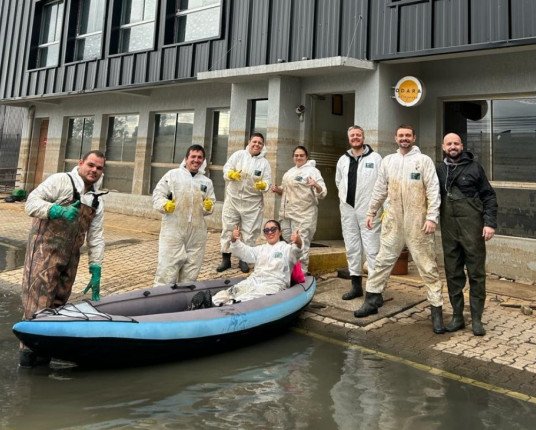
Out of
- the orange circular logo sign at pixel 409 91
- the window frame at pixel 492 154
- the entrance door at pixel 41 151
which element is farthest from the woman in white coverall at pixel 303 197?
the entrance door at pixel 41 151

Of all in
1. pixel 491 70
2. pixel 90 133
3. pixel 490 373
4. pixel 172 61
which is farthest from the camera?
pixel 90 133

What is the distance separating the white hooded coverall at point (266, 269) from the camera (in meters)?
5.20

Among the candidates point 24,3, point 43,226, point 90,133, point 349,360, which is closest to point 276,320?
point 349,360

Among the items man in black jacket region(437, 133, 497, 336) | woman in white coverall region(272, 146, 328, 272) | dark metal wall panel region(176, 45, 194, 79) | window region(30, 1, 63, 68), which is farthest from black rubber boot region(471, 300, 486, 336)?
window region(30, 1, 63, 68)

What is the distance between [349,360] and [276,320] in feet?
2.92

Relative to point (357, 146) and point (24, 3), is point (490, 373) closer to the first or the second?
point (357, 146)

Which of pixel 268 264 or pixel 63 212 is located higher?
pixel 63 212

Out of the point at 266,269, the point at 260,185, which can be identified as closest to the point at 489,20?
the point at 260,185

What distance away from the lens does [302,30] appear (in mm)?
9133

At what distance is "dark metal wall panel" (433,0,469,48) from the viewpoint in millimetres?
7289

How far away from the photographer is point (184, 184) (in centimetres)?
558

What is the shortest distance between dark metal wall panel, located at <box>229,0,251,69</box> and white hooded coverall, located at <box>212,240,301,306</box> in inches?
240

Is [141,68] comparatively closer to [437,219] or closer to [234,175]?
Result: [234,175]

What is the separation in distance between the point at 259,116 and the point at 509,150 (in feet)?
16.7
